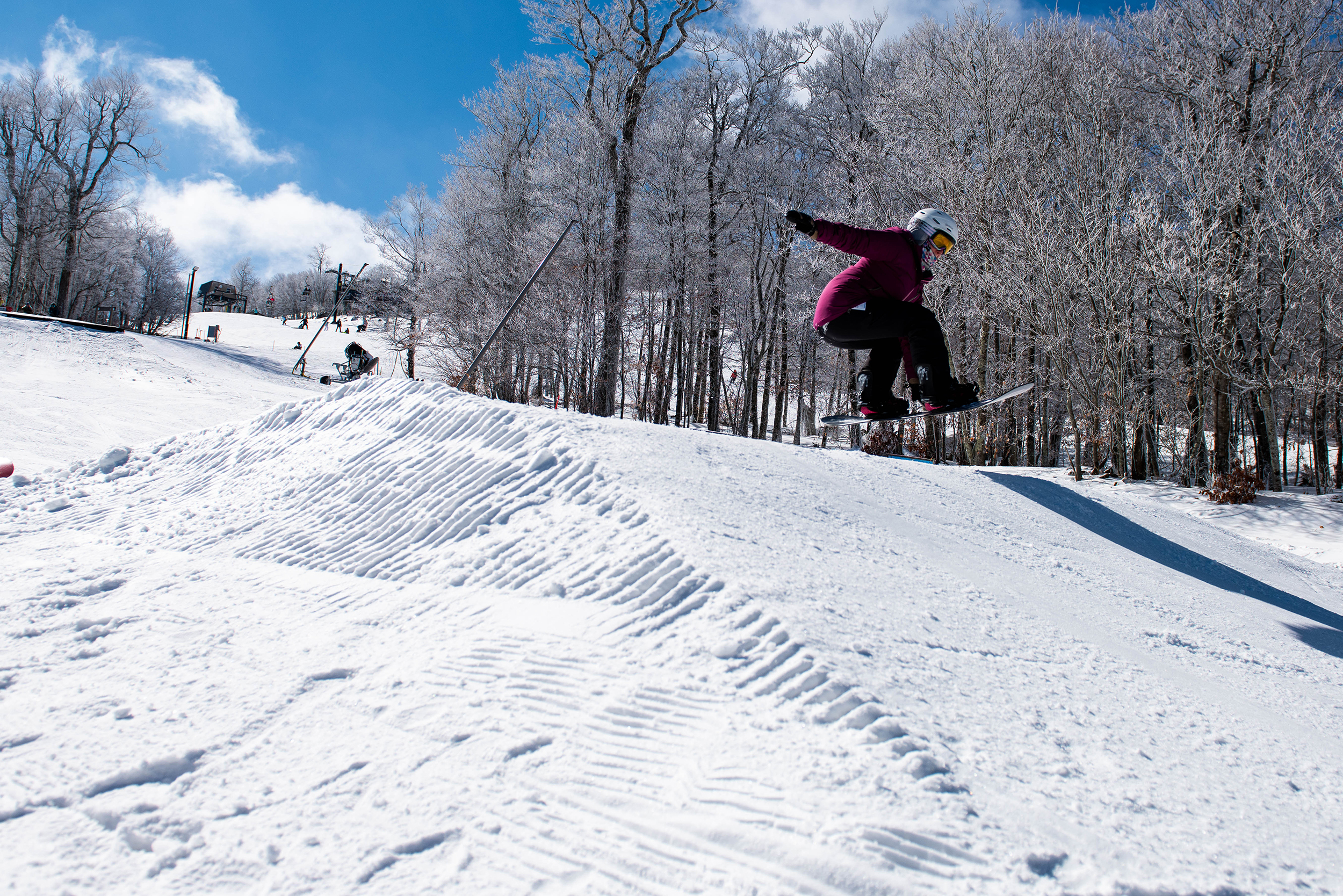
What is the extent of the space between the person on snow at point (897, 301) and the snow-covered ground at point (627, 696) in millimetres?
1297

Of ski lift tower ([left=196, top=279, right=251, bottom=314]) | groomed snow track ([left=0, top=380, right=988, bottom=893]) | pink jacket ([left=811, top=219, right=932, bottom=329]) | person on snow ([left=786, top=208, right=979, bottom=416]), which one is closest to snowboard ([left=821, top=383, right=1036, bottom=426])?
person on snow ([left=786, top=208, right=979, bottom=416])

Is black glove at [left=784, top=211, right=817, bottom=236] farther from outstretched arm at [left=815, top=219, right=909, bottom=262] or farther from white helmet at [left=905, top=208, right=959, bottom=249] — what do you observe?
white helmet at [left=905, top=208, right=959, bottom=249]

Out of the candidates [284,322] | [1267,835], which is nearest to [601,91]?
[1267,835]

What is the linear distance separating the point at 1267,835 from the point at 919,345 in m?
4.12

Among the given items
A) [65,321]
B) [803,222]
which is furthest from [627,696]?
[65,321]

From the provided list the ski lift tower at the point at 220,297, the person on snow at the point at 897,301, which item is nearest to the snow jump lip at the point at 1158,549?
the person on snow at the point at 897,301

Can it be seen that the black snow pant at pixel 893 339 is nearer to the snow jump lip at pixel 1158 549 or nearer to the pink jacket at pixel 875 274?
the pink jacket at pixel 875 274

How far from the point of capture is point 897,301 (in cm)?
518

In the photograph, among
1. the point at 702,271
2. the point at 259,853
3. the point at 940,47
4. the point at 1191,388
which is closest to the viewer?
the point at 259,853

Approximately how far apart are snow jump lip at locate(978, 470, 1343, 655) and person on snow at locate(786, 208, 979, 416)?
1.65m

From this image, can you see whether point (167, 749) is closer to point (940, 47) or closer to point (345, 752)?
point (345, 752)

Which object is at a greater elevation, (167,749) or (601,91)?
(601,91)

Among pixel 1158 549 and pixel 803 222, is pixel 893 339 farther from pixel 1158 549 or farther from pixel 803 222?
pixel 1158 549

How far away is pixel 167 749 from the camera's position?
196 centimetres
